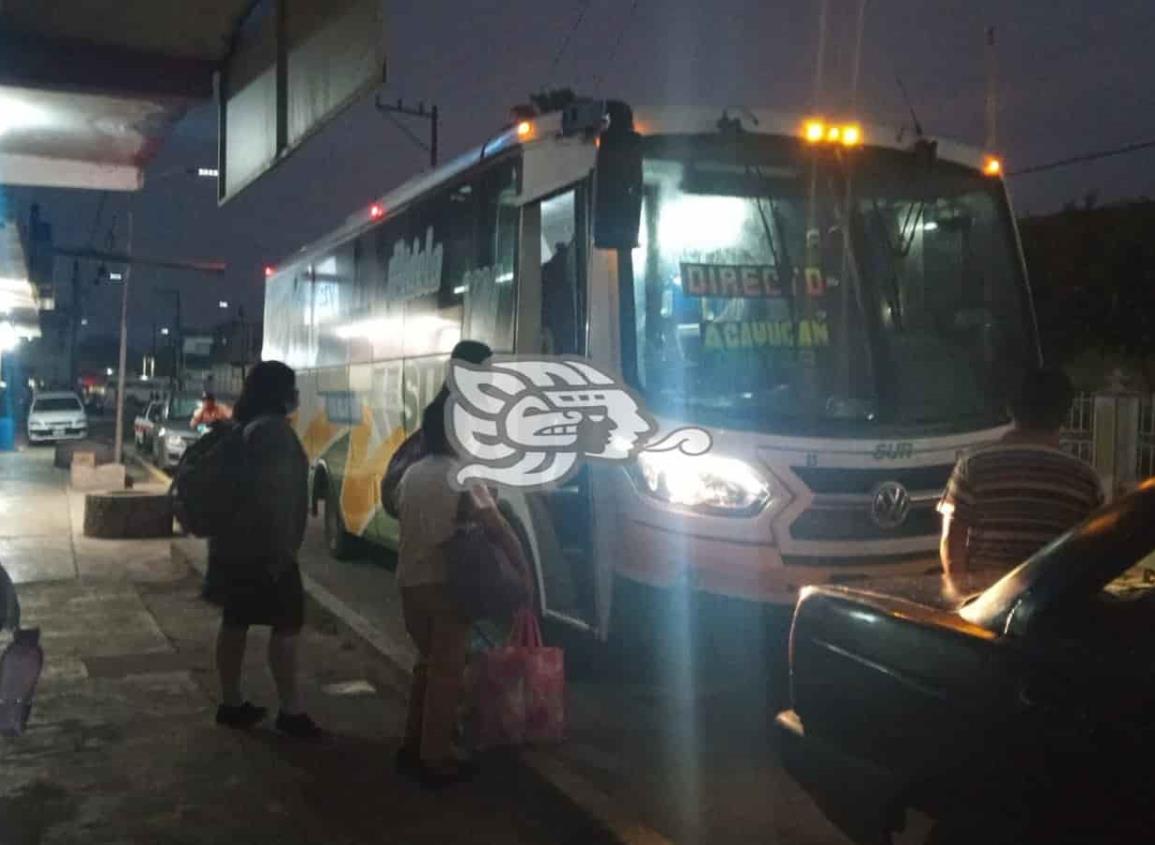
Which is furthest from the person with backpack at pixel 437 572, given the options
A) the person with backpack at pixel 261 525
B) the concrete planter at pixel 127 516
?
the concrete planter at pixel 127 516

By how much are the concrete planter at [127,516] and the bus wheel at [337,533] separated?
2459 millimetres

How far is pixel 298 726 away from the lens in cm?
646

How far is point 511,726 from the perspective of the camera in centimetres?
590

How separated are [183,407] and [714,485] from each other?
944 inches

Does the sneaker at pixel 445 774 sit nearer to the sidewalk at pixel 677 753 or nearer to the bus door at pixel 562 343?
the sidewalk at pixel 677 753

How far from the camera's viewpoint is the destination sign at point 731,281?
686 cm

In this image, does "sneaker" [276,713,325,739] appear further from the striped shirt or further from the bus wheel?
the bus wheel

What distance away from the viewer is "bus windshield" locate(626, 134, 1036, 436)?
6.80 meters

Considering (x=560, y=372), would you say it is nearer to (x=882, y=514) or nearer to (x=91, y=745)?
(x=882, y=514)

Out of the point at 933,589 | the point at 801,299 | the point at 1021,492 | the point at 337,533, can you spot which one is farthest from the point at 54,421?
the point at 933,589

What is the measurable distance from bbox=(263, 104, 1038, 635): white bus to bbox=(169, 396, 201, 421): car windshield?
21.7 metres

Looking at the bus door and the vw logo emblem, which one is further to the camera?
the bus door

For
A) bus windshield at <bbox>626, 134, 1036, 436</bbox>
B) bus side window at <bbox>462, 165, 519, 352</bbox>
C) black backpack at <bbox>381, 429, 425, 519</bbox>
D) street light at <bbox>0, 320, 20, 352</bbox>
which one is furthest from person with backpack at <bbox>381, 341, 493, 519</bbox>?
street light at <bbox>0, 320, 20, 352</bbox>

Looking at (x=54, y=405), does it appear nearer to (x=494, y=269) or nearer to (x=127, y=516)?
(x=127, y=516)
